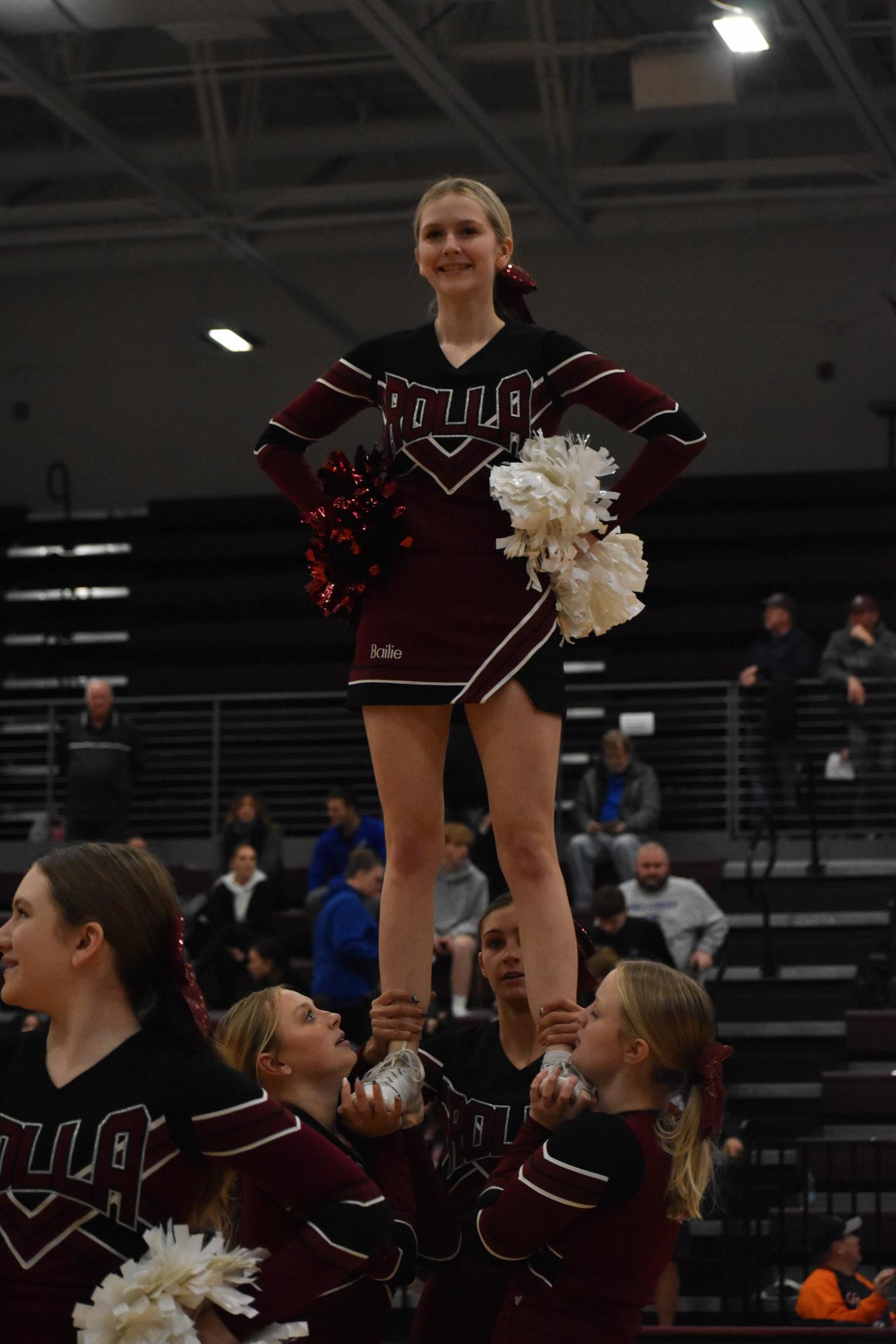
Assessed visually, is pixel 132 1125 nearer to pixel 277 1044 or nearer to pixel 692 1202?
pixel 277 1044

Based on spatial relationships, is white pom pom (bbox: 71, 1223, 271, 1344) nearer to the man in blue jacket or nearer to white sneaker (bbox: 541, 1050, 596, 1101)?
white sneaker (bbox: 541, 1050, 596, 1101)

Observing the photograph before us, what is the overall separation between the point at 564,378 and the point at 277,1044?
1175mm

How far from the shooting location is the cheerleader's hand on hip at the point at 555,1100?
261 cm

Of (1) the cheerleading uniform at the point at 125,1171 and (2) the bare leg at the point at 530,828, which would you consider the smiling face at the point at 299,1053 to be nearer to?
(2) the bare leg at the point at 530,828

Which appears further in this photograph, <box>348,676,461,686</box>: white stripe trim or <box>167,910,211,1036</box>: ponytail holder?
<box>348,676,461,686</box>: white stripe trim

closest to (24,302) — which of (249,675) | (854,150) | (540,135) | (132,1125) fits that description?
(249,675)

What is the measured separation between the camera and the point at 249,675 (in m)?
13.6

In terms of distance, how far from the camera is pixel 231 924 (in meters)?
9.19

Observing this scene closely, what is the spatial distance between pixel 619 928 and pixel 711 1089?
5.12 metres

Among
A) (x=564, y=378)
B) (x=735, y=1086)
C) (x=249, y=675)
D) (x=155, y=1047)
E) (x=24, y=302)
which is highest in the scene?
(x=24, y=302)

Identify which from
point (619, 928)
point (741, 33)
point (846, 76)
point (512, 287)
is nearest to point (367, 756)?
point (619, 928)

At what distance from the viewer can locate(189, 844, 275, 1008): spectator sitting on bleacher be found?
29.8ft

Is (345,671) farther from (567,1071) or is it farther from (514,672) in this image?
(567,1071)

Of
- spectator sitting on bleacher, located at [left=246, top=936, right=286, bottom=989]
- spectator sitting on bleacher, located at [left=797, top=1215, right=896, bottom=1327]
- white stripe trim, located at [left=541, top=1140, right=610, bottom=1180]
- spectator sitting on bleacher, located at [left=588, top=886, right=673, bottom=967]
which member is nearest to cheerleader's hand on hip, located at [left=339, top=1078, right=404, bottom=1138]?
white stripe trim, located at [left=541, top=1140, right=610, bottom=1180]
